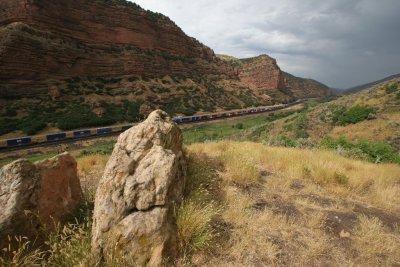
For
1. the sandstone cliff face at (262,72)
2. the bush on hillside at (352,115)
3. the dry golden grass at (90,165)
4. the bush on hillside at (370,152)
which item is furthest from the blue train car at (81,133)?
the sandstone cliff face at (262,72)

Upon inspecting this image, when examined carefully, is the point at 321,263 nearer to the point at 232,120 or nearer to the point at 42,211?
the point at 42,211

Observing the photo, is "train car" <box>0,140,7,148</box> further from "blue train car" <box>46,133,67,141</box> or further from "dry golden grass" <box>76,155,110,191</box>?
"dry golden grass" <box>76,155,110,191</box>

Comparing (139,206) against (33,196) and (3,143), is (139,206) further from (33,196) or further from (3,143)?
(3,143)

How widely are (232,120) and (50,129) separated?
126ft

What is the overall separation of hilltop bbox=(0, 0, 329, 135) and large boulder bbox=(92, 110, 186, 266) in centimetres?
3933

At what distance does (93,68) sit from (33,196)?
5842cm

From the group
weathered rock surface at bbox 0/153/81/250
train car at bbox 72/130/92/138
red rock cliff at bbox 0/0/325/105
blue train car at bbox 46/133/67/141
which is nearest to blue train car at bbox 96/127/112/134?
train car at bbox 72/130/92/138

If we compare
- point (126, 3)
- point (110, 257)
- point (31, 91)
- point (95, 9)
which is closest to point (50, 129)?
point (31, 91)

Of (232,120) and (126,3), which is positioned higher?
(126,3)

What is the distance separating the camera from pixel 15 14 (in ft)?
157

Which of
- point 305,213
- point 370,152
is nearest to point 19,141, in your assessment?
point 305,213

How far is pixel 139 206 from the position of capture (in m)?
3.48

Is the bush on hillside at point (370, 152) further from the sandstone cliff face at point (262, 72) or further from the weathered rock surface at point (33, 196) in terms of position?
the sandstone cliff face at point (262, 72)

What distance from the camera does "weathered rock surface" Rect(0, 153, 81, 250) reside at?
10.4ft
